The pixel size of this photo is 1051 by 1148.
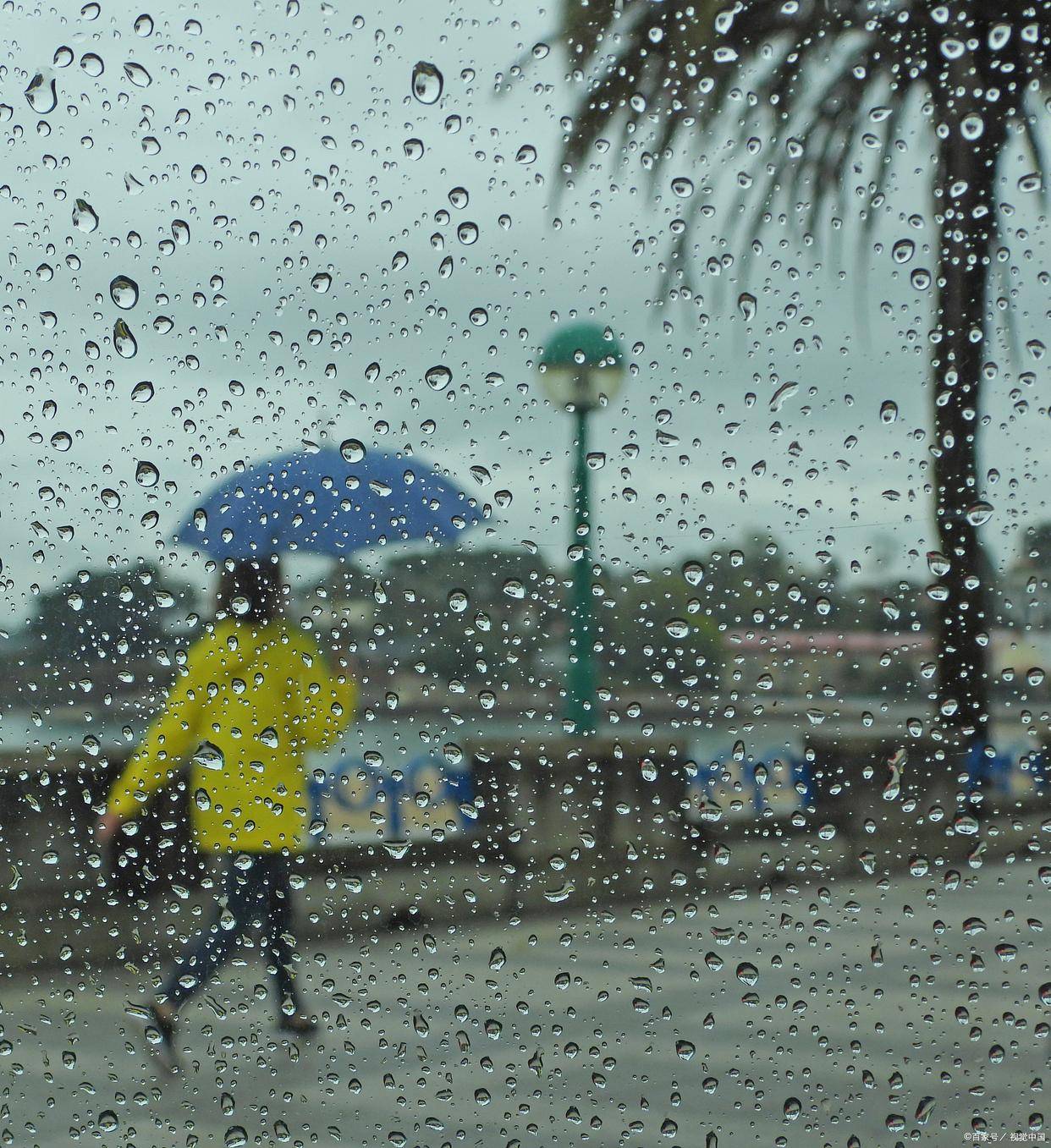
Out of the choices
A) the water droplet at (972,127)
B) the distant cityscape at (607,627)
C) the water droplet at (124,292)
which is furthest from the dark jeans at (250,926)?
the water droplet at (972,127)

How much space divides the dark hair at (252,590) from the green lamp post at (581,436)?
387 millimetres

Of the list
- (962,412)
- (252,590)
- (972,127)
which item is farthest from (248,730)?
(972,127)

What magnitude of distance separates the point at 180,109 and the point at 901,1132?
4.93 feet

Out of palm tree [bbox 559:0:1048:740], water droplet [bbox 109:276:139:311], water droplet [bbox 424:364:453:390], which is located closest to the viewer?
palm tree [bbox 559:0:1048:740]

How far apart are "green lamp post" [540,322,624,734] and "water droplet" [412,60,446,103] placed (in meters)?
0.32

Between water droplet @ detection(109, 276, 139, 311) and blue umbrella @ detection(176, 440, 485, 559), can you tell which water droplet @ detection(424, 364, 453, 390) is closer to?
blue umbrella @ detection(176, 440, 485, 559)

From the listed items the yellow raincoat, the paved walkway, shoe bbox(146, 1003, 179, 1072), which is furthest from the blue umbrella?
shoe bbox(146, 1003, 179, 1072)

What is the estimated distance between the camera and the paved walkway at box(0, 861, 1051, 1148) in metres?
1.34

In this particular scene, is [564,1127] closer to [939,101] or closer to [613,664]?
[613,664]

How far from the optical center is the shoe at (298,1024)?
5.04 feet

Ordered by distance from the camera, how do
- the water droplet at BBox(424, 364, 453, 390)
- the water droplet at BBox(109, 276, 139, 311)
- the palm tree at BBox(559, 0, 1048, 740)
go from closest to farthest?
1. the palm tree at BBox(559, 0, 1048, 740)
2. the water droplet at BBox(424, 364, 453, 390)
3. the water droplet at BBox(109, 276, 139, 311)

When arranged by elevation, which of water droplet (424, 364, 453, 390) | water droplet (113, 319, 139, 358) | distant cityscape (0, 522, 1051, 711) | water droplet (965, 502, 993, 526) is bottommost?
distant cityscape (0, 522, 1051, 711)

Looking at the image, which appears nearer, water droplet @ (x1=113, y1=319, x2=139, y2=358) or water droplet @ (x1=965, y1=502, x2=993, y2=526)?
water droplet @ (x1=965, y1=502, x2=993, y2=526)

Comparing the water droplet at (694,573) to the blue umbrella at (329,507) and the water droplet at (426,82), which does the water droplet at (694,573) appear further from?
the water droplet at (426,82)
